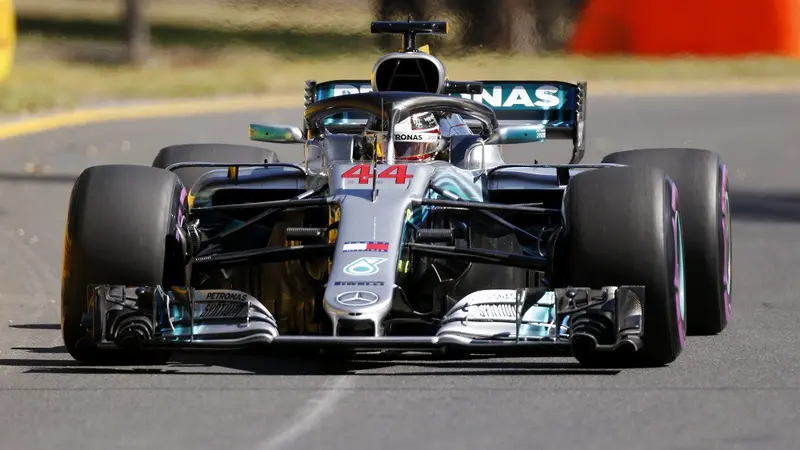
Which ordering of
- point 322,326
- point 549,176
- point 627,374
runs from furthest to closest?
point 549,176, point 322,326, point 627,374

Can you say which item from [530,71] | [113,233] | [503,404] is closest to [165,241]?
[113,233]

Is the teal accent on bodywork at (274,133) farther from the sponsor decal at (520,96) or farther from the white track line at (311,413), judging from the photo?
the white track line at (311,413)

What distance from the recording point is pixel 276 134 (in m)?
10.7

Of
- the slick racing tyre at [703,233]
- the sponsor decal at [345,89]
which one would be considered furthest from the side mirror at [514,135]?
the sponsor decal at [345,89]

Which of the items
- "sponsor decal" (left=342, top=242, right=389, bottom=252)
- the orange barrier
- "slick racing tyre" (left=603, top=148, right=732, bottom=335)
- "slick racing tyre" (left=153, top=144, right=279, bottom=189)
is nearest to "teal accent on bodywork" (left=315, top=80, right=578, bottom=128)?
"slick racing tyre" (left=153, top=144, right=279, bottom=189)

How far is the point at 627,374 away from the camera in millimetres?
8609

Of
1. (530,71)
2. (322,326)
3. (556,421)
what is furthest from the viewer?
(530,71)

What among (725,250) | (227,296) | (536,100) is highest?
(536,100)

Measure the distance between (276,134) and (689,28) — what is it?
31339 millimetres

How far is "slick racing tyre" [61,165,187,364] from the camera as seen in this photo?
8.84 meters

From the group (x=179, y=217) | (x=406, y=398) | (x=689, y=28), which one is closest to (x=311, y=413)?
(x=406, y=398)

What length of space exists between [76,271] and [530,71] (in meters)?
26.2

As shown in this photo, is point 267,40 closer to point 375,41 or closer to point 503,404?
point 375,41

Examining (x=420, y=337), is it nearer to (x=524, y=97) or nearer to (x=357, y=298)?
(x=357, y=298)
